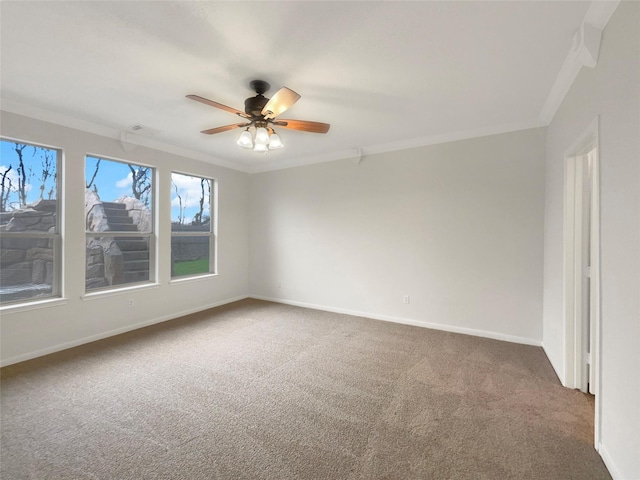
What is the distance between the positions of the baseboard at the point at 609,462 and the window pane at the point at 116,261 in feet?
16.1

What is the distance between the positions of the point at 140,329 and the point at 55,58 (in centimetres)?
312

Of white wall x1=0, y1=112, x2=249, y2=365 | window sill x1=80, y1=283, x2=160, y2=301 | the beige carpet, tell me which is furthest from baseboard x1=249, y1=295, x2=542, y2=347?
window sill x1=80, y1=283, x2=160, y2=301

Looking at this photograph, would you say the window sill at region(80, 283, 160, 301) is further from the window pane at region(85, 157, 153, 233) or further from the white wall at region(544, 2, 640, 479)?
the white wall at region(544, 2, 640, 479)

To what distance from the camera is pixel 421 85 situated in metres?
2.44

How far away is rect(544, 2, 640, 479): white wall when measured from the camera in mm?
1284

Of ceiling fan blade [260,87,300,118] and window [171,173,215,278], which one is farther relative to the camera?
window [171,173,215,278]

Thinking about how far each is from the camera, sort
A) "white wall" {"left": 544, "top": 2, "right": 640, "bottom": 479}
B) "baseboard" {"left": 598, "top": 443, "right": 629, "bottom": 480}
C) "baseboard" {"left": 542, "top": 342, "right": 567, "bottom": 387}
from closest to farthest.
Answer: "white wall" {"left": 544, "top": 2, "right": 640, "bottom": 479} → "baseboard" {"left": 598, "top": 443, "right": 629, "bottom": 480} → "baseboard" {"left": 542, "top": 342, "right": 567, "bottom": 387}

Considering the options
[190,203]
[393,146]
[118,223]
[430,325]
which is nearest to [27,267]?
[118,223]

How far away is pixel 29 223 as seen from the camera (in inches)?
116

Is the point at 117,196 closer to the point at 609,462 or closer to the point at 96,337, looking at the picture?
the point at 96,337

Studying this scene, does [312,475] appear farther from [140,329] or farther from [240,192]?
[240,192]

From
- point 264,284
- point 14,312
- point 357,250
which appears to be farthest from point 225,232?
point 14,312

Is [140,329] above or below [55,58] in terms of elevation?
below

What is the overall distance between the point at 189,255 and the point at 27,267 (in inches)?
75.7
